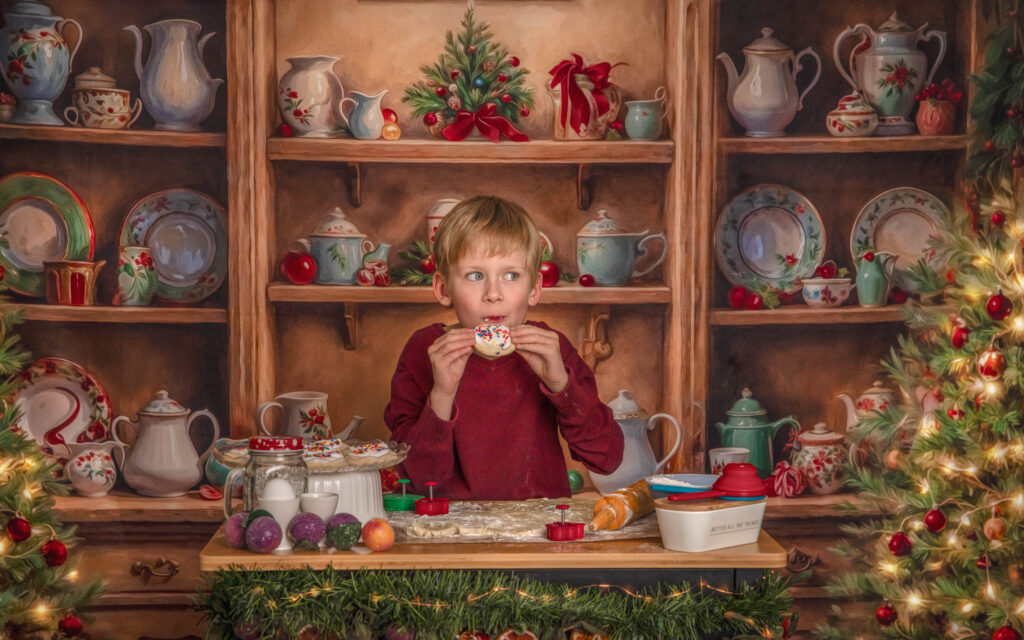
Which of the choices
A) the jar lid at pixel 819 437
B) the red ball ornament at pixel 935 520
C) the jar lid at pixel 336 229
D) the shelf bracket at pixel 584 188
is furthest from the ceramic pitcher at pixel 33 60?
the red ball ornament at pixel 935 520

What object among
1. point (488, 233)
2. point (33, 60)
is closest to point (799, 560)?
point (488, 233)

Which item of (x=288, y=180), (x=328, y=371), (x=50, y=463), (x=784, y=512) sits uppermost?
(x=288, y=180)

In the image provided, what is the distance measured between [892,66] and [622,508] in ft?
6.22

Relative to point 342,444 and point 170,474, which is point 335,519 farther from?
point 170,474

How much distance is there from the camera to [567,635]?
177 centimetres

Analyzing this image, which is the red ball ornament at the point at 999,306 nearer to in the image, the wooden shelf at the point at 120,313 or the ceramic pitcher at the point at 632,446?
the ceramic pitcher at the point at 632,446

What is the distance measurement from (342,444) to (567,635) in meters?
0.57

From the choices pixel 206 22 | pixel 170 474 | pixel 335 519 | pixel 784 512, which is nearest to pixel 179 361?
pixel 170 474

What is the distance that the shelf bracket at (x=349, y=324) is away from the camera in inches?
130

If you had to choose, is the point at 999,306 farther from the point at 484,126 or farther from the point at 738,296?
the point at 484,126

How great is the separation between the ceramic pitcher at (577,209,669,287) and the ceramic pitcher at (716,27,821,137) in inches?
18.1

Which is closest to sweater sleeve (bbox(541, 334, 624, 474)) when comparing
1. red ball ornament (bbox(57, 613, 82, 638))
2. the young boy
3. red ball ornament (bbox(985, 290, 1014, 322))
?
the young boy

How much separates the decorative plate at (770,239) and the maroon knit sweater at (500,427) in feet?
3.04

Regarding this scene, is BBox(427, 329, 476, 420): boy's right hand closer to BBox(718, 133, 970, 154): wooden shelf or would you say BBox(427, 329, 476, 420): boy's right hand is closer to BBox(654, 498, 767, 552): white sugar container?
BBox(654, 498, 767, 552): white sugar container
